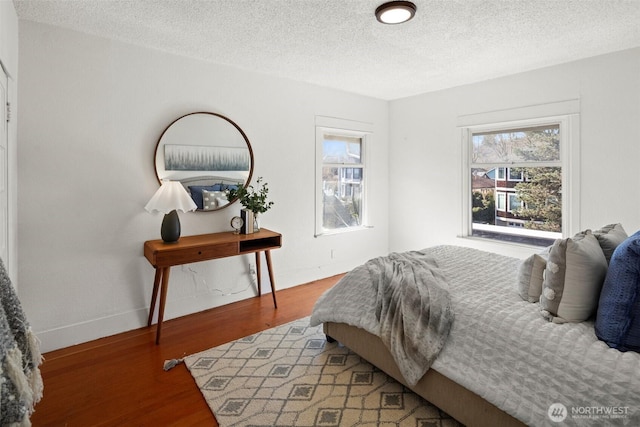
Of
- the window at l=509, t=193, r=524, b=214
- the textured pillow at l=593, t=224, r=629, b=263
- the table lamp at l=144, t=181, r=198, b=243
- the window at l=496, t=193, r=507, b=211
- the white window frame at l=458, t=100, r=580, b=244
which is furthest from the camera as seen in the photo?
the window at l=496, t=193, r=507, b=211

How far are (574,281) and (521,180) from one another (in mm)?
→ 2436

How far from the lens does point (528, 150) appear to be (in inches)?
143

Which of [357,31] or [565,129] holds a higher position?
[357,31]

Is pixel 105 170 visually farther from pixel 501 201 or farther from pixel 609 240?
pixel 501 201

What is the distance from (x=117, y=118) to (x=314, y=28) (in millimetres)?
1726

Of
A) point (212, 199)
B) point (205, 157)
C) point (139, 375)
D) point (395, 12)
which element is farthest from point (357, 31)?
point (139, 375)

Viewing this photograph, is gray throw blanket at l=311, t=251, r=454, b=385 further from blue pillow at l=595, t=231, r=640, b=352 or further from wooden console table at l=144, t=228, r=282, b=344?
wooden console table at l=144, t=228, r=282, b=344

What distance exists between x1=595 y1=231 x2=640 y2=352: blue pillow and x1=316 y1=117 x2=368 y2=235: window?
2.97 meters

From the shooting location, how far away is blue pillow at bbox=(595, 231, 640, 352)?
4.47 feet

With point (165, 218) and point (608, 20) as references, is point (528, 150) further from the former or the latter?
Answer: point (165, 218)

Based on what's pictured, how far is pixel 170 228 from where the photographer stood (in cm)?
280

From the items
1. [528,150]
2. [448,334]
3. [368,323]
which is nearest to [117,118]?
[368,323]

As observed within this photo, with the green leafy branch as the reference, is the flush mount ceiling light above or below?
above

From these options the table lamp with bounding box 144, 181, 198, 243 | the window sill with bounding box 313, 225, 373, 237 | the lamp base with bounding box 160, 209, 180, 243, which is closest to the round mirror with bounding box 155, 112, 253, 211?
the table lamp with bounding box 144, 181, 198, 243
